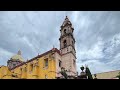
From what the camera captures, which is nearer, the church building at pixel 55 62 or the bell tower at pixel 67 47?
the church building at pixel 55 62

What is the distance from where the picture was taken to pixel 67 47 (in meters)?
27.8

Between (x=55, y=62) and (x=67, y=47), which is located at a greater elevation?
(x=67, y=47)

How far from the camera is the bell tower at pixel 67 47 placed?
88.1 ft

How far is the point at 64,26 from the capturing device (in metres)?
30.2

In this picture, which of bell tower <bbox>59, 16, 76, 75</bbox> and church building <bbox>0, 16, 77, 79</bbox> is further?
bell tower <bbox>59, 16, 76, 75</bbox>

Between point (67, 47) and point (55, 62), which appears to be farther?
point (67, 47)

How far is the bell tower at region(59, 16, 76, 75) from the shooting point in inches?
1057

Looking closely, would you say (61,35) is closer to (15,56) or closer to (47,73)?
(47,73)
